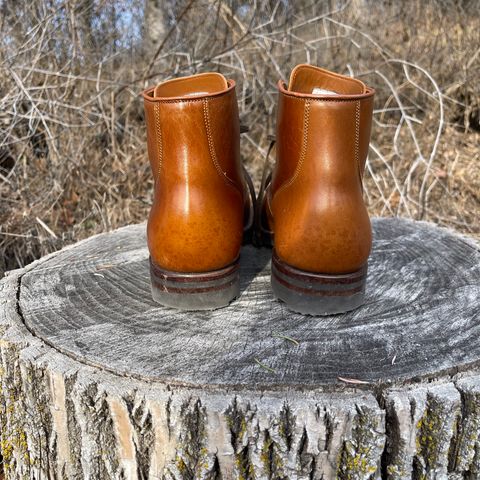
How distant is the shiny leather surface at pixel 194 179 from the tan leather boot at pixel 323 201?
135 mm

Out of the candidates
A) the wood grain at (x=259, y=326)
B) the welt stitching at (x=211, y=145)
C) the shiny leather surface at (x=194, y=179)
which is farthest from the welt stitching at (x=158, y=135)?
the wood grain at (x=259, y=326)

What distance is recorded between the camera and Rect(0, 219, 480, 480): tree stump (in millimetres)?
994

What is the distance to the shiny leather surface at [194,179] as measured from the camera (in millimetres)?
1211

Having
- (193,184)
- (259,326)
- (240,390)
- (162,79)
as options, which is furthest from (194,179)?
(162,79)

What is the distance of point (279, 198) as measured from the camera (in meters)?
1.36

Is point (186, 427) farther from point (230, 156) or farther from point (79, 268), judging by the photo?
point (79, 268)

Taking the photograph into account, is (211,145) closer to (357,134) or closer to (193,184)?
(193,184)

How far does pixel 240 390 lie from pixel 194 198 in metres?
0.47

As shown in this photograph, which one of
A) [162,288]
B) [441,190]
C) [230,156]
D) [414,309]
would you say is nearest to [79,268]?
[162,288]

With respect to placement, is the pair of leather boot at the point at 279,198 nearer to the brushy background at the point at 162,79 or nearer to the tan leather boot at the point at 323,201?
the tan leather boot at the point at 323,201

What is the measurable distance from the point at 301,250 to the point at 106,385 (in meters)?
0.54

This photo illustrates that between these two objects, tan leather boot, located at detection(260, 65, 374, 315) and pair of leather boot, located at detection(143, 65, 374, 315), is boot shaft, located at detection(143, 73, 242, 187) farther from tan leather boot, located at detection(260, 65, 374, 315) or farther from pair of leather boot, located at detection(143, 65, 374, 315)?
tan leather boot, located at detection(260, 65, 374, 315)

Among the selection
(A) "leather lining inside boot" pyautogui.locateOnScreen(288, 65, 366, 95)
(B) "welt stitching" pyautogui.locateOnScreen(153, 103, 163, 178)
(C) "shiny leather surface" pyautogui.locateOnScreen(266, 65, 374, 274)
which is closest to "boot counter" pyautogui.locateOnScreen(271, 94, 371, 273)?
(C) "shiny leather surface" pyautogui.locateOnScreen(266, 65, 374, 274)

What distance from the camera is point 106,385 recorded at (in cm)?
103
